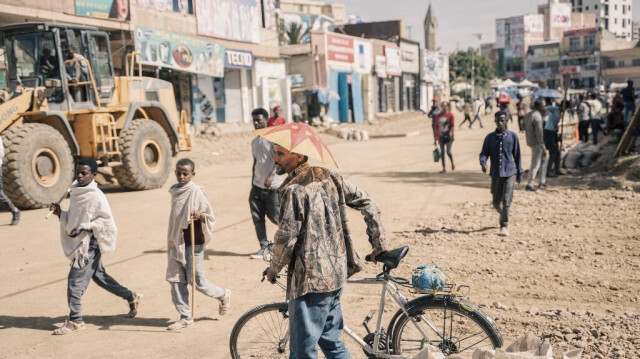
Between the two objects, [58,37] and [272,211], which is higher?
[58,37]

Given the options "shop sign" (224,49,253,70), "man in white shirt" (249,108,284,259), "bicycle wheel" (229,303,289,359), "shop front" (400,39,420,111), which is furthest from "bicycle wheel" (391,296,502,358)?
"shop front" (400,39,420,111)

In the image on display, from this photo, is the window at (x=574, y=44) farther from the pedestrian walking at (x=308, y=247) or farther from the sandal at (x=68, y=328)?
the pedestrian walking at (x=308, y=247)

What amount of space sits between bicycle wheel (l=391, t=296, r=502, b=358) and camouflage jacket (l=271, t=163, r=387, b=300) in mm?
653

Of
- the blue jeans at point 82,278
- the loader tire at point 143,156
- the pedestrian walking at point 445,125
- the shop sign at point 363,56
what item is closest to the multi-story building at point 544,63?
the shop sign at point 363,56

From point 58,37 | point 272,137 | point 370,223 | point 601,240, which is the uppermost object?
point 58,37

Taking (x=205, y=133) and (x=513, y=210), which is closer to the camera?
(x=513, y=210)

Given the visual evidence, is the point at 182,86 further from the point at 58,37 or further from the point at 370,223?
the point at 370,223

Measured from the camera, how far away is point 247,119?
31.3 metres

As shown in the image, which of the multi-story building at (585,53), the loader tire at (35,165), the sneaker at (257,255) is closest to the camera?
the sneaker at (257,255)

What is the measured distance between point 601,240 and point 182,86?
21563 mm

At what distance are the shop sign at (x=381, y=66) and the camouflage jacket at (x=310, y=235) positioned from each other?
145 ft

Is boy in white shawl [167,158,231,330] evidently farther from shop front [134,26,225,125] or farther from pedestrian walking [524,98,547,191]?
shop front [134,26,225,125]

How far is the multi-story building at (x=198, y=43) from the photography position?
66.3 ft

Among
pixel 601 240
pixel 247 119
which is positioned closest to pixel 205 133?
pixel 247 119
